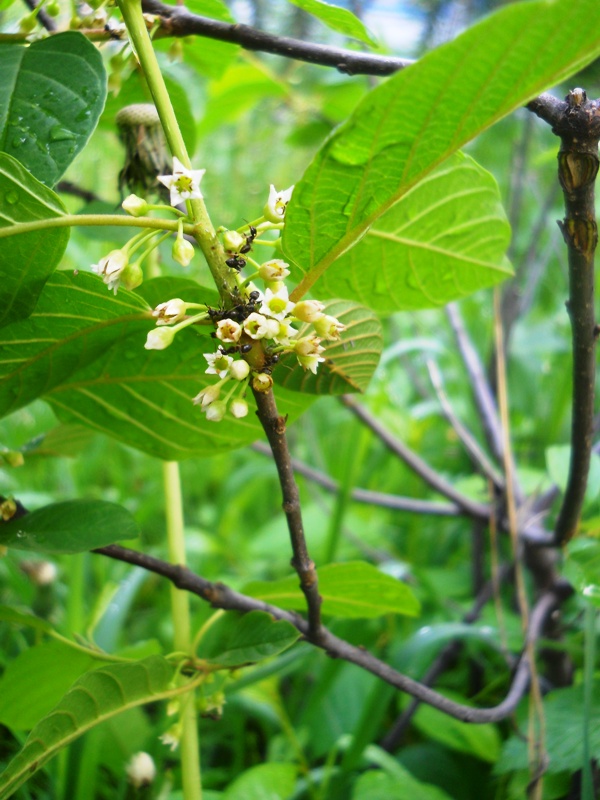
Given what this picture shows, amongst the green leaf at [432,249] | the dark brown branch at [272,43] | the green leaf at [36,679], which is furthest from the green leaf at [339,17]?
the green leaf at [36,679]

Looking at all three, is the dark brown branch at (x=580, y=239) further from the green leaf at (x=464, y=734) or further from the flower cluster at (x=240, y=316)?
the green leaf at (x=464, y=734)

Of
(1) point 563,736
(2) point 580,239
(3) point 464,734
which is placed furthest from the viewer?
(3) point 464,734

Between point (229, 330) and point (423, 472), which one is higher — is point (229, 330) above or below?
above

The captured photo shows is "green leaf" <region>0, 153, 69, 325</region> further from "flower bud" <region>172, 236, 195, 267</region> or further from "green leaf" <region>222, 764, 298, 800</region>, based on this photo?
"green leaf" <region>222, 764, 298, 800</region>

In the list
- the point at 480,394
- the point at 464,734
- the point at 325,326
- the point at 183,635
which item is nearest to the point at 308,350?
the point at 325,326

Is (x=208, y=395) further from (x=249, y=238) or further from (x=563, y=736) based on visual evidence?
(x=563, y=736)

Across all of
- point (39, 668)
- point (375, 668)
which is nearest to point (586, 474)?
point (375, 668)

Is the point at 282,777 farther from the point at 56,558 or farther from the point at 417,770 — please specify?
the point at 56,558
